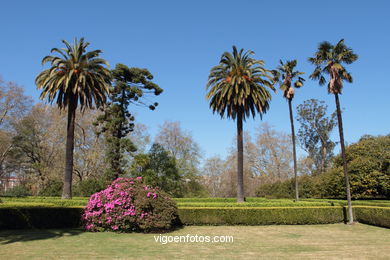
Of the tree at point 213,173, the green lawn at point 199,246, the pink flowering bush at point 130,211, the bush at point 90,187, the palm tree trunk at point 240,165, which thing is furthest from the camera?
the tree at point 213,173

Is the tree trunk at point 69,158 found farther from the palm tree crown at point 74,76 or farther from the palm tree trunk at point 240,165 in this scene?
the palm tree trunk at point 240,165

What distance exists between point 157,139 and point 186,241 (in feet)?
114

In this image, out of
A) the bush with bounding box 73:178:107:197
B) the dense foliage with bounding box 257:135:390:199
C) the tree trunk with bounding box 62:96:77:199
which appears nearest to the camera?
the tree trunk with bounding box 62:96:77:199

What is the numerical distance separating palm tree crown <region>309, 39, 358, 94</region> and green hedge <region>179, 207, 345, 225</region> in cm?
748

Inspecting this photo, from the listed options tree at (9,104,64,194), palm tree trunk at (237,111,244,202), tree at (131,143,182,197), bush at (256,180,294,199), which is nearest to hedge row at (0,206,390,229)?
palm tree trunk at (237,111,244,202)

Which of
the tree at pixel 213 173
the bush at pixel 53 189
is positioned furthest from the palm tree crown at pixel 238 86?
the tree at pixel 213 173

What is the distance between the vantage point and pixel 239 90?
74.2ft

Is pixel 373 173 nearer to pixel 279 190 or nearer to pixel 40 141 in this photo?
pixel 279 190

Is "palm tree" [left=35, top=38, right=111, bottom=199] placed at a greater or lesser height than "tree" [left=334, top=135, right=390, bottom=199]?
greater

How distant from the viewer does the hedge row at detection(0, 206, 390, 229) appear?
14.3m

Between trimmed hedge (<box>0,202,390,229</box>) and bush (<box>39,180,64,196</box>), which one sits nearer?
trimmed hedge (<box>0,202,390,229</box>)

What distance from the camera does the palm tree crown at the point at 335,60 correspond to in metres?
17.9

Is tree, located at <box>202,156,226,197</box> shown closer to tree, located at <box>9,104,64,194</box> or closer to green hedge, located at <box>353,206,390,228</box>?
tree, located at <box>9,104,64,194</box>

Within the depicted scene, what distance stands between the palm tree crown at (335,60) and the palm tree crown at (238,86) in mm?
5152
